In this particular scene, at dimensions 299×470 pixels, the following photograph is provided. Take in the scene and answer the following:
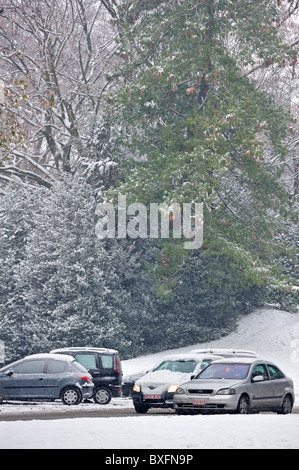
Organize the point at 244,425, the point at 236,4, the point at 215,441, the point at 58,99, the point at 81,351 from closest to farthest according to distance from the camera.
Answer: the point at 215,441
the point at 244,425
the point at 81,351
the point at 236,4
the point at 58,99

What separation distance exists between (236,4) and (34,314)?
15.6 metres

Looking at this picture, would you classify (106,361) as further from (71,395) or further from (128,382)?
(71,395)

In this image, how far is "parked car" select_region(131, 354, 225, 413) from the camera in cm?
2047

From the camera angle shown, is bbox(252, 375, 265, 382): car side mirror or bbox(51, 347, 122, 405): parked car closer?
bbox(252, 375, 265, 382): car side mirror

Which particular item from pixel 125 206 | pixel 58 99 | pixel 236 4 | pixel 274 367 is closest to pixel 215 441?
pixel 274 367

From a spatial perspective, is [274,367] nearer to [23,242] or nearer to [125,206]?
[125,206]

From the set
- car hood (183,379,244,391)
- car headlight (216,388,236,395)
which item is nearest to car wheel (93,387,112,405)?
car hood (183,379,244,391)

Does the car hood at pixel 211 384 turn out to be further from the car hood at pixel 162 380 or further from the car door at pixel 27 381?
the car door at pixel 27 381

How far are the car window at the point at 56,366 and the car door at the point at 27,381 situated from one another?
17 centimetres

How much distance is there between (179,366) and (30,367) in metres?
4.26

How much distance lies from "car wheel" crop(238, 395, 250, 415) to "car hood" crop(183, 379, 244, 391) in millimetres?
383

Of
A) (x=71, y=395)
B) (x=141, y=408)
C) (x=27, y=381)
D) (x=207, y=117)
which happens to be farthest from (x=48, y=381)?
(x=207, y=117)

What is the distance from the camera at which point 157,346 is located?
35.4 metres

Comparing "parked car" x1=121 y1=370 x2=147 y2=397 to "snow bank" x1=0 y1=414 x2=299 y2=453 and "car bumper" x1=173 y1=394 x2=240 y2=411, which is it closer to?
"car bumper" x1=173 y1=394 x2=240 y2=411
